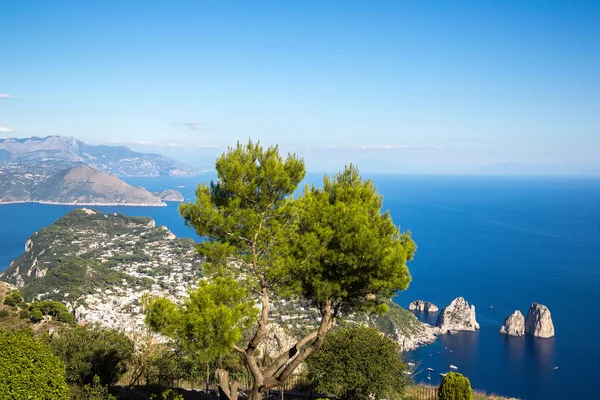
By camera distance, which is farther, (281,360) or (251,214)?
(281,360)

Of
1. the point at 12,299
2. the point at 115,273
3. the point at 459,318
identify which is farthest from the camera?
the point at 459,318

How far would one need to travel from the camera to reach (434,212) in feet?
595

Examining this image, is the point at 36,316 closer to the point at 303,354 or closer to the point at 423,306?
the point at 303,354

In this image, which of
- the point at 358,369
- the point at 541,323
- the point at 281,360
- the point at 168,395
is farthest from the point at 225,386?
the point at 541,323

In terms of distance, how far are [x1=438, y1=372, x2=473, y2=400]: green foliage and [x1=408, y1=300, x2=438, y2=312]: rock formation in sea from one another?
7540 cm

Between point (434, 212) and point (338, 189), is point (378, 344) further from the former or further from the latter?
point (434, 212)

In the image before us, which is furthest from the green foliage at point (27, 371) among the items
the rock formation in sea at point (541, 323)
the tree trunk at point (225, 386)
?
the rock formation in sea at point (541, 323)

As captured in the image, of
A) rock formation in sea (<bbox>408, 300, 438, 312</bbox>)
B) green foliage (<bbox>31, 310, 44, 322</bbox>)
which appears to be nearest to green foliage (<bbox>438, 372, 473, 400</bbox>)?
green foliage (<bbox>31, 310, 44, 322</bbox>)

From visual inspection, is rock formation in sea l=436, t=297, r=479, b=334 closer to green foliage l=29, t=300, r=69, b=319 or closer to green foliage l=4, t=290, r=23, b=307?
green foliage l=29, t=300, r=69, b=319

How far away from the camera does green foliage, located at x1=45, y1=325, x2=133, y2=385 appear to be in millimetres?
11117

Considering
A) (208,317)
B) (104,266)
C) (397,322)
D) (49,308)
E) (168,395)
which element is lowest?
(397,322)

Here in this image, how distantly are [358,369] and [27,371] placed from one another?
332 inches

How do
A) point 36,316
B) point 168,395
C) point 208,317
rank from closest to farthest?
1. point 208,317
2. point 168,395
3. point 36,316

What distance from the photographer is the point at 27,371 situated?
6.86 metres
